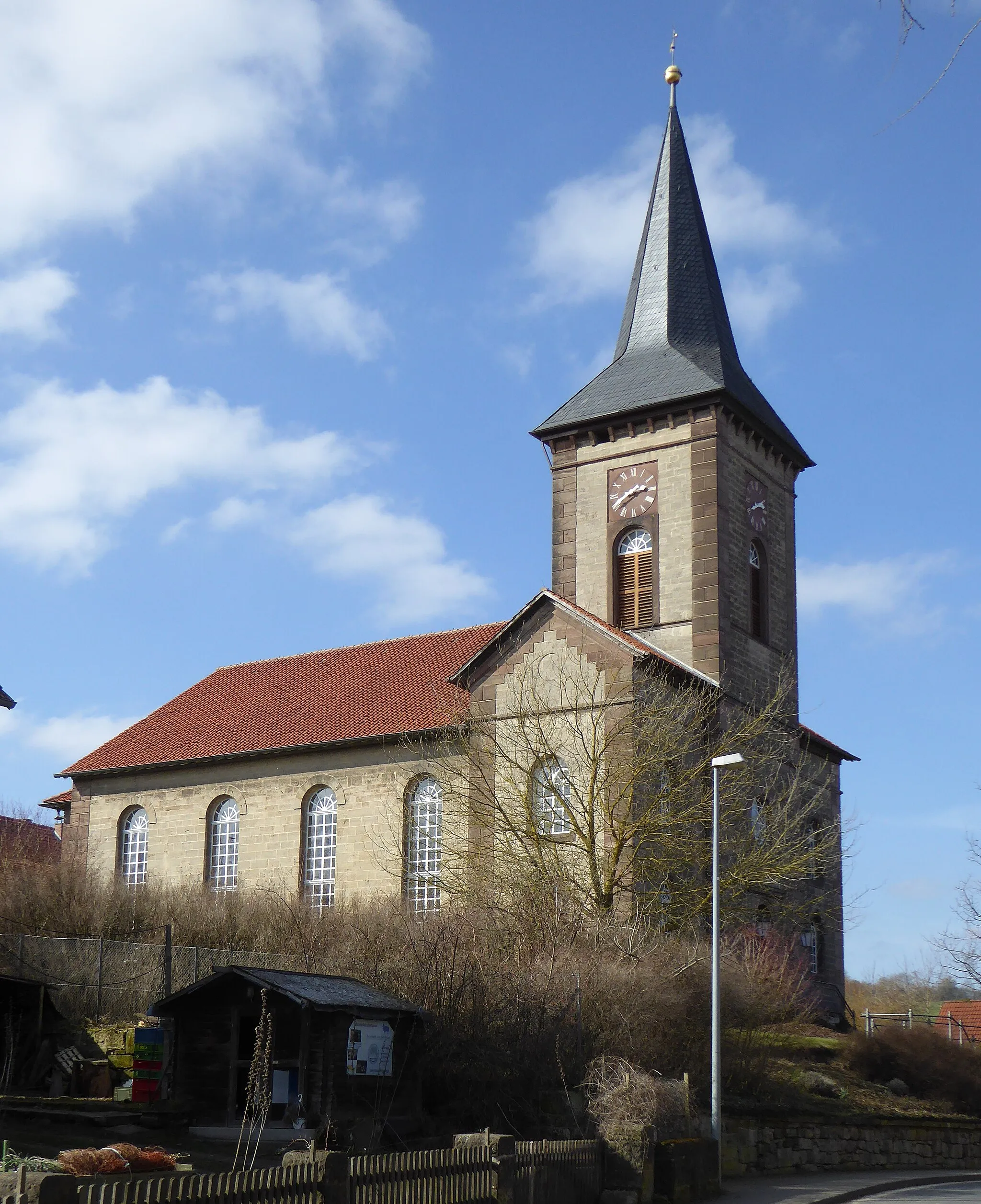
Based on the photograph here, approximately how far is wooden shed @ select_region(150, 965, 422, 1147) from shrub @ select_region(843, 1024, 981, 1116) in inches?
538

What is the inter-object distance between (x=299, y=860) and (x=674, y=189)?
23.3 meters

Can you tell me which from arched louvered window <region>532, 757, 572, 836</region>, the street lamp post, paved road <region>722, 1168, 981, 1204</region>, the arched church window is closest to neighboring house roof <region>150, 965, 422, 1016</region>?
the street lamp post

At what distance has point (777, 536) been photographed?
39.9 meters

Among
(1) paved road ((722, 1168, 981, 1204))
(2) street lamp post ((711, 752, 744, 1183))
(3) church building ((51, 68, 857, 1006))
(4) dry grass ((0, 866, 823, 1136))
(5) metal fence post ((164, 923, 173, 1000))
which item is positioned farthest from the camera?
(3) church building ((51, 68, 857, 1006))

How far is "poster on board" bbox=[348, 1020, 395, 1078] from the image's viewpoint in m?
20.2

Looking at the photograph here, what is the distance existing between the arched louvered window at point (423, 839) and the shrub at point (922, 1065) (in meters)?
10.8

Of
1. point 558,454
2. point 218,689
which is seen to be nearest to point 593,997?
point 558,454

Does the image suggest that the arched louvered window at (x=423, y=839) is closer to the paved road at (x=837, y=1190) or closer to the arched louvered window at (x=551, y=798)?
the arched louvered window at (x=551, y=798)

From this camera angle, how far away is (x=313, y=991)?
66.7ft

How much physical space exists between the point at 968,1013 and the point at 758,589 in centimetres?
2061

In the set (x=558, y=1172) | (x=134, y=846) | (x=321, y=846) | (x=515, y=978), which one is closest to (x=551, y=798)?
(x=321, y=846)

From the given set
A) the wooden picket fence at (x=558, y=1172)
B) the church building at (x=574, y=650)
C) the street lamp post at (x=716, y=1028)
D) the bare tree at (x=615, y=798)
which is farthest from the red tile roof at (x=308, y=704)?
the wooden picket fence at (x=558, y=1172)

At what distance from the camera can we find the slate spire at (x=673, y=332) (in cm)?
3816

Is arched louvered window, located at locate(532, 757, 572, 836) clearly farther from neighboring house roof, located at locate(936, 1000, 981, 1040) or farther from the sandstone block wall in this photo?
neighboring house roof, located at locate(936, 1000, 981, 1040)
